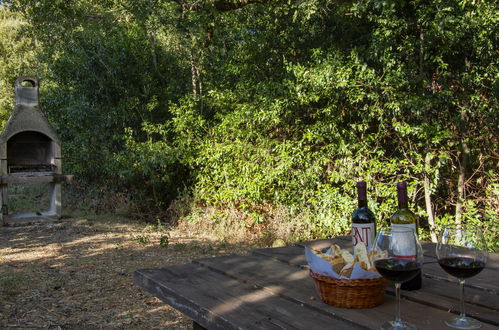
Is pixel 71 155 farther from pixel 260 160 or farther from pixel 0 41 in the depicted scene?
pixel 0 41

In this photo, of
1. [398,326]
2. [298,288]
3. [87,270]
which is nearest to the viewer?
[398,326]

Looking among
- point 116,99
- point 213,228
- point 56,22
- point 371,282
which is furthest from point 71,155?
point 371,282

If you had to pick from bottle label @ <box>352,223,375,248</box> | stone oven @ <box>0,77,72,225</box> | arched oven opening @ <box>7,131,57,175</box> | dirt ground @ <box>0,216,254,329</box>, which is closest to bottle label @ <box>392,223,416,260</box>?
bottle label @ <box>352,223,375,248</box>

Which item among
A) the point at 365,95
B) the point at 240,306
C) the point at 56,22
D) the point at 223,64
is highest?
the point at 56,22

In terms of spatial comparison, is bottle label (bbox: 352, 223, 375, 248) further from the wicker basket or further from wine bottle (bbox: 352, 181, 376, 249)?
the wicker basket

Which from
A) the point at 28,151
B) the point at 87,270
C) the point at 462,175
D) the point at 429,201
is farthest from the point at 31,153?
the point at 462,175

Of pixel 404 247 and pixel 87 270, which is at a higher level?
pixel 404 247

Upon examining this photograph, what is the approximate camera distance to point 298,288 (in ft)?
5.10

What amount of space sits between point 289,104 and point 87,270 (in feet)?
10.4

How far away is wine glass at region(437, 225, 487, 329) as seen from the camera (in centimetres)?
130

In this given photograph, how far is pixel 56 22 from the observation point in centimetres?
786

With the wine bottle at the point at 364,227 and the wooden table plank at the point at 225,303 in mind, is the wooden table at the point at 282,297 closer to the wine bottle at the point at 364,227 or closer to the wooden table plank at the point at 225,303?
the wooden table plank at the point at 225,303

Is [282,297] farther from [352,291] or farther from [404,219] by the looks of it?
[404,219]

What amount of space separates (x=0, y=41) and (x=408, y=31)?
694 inches
